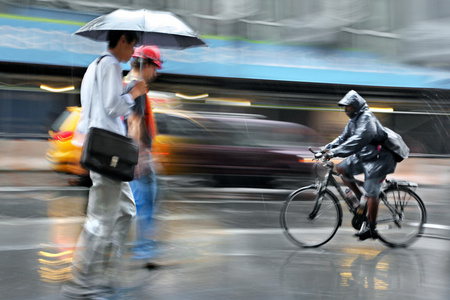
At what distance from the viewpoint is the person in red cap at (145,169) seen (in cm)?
471

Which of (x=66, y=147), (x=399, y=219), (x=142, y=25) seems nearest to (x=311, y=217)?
(x=399, y=219)

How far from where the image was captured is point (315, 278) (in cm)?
461

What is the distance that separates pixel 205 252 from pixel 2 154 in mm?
10165

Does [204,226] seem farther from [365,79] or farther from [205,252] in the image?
[365,79]

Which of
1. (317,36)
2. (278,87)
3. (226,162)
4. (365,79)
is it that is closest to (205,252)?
(226,162)

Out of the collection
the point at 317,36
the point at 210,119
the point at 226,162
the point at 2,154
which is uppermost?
the point at 317,36

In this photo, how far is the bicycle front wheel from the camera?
5.70 metres

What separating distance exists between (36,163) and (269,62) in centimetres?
860

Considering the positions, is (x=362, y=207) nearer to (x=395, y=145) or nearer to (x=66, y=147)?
(x=395, y=145)

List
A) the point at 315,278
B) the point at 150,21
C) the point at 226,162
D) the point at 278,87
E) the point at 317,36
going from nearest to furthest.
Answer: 1. the point at 150,21
2. the point at 315,278
3. the point at 226,162
4. the point at 278,87
5. the point at 317,36

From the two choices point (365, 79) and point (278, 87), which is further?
point (365, 79)

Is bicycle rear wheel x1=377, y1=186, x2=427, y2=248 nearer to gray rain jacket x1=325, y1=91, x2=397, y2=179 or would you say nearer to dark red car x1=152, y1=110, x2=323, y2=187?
gray rain jacket x1=325, y1=91, x2=397, y2=179

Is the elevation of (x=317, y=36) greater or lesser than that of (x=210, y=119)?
greater

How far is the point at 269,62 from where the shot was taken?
18797 mm
